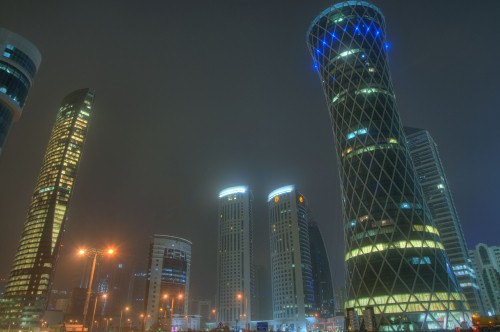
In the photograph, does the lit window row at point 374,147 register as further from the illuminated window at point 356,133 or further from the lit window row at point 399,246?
the lit window row at point 399,246

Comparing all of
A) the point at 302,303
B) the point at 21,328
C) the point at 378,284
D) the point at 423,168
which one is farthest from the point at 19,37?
the point at 423,168

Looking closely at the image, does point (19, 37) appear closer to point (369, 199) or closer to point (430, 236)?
point (369, 199)

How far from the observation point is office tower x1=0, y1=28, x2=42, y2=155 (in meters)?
90.1

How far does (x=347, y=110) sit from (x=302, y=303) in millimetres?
126754

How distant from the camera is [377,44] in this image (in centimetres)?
11269

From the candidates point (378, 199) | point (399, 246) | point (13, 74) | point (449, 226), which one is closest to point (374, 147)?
point (378, 199)

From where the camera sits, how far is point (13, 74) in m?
93.2

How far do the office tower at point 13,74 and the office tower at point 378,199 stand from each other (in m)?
86.7

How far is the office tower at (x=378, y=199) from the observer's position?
81625 millimetres

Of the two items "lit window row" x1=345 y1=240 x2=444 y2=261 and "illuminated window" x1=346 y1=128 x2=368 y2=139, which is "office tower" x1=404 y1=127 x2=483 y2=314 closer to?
"illuminated window" x1=346 y1=128 x2=368 y2=139

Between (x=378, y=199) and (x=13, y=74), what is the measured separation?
9988 centimetres

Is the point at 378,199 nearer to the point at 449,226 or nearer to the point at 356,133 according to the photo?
the point at 356,133

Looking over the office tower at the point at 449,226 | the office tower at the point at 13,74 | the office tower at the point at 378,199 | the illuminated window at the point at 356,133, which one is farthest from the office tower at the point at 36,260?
the office tower at the point at 449,226

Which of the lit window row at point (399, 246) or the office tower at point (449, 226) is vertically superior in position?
the office tower at point (449, 226)
